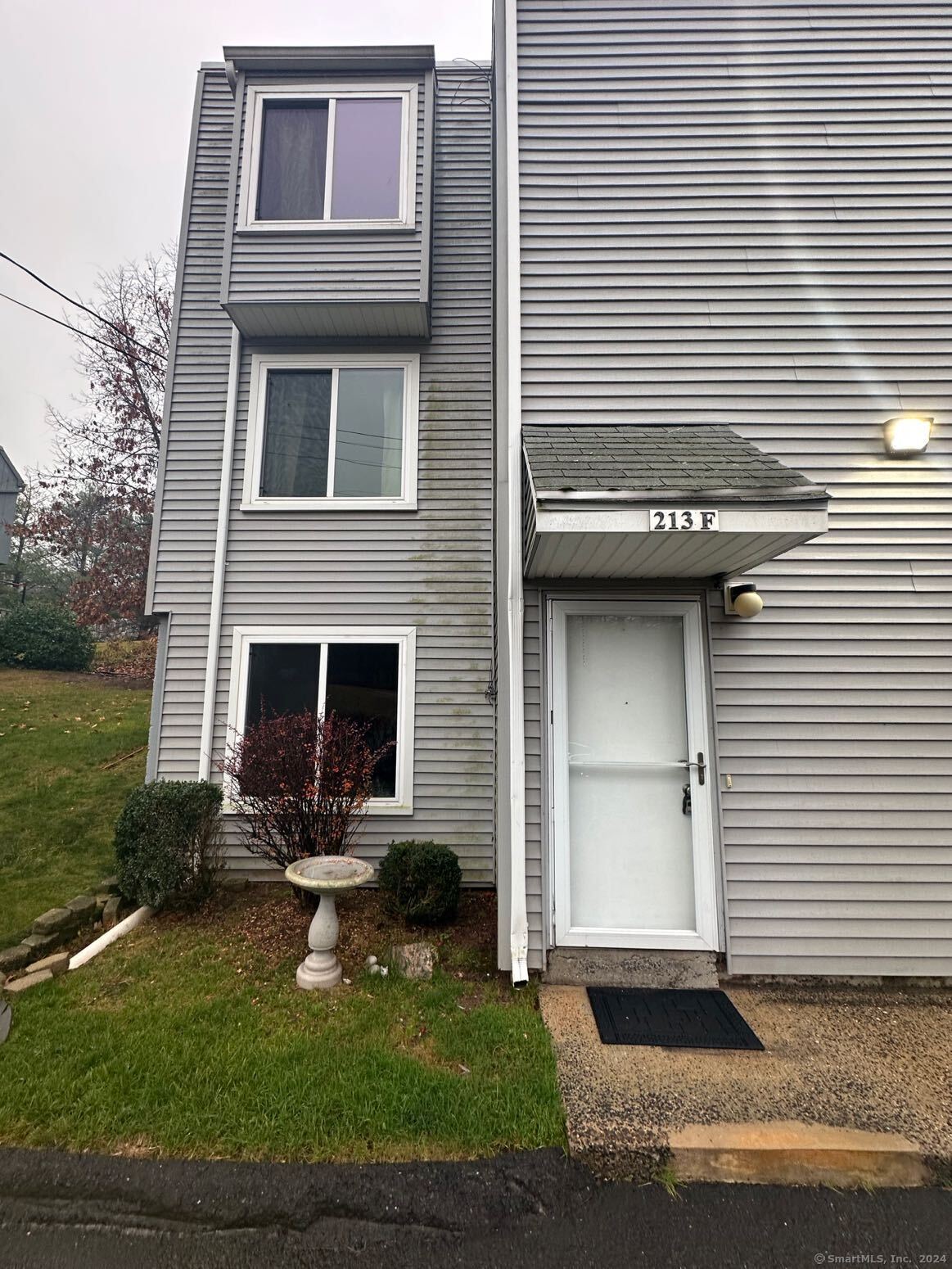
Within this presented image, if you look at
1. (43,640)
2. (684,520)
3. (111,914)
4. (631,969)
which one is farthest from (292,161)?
(43,640)

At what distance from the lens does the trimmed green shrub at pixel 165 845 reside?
4242 millimetres

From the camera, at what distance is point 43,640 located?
12594 millimetres

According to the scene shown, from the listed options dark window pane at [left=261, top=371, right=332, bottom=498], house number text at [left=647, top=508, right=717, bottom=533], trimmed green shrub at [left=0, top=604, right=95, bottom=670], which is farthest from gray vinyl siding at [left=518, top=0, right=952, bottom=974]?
trimmed green shrub at [left=0, top=604, right=95, bottom=670]

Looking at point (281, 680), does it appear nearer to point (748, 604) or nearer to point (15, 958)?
point (15, 958)

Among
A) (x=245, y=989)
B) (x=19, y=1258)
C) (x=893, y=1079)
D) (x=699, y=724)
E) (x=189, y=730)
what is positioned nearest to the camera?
(x=19, y=1258)

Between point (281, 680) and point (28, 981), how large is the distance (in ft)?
8.91

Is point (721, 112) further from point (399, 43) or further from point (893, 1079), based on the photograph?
point (893, 1079)

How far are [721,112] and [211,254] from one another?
4.98m

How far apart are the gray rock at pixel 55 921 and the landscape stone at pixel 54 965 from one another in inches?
10.0

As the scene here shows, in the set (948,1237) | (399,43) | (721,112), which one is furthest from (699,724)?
(399,43)

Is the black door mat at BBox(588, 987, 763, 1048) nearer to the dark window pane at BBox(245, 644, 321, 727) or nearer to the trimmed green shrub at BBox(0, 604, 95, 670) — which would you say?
the dark window pane at BBox(245, 644, 321, 727)

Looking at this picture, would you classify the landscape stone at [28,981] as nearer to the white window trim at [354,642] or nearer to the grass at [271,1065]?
the grass at [271,1065]

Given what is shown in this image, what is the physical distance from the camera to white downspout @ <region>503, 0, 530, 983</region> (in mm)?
3305

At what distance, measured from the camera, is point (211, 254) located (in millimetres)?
5961
